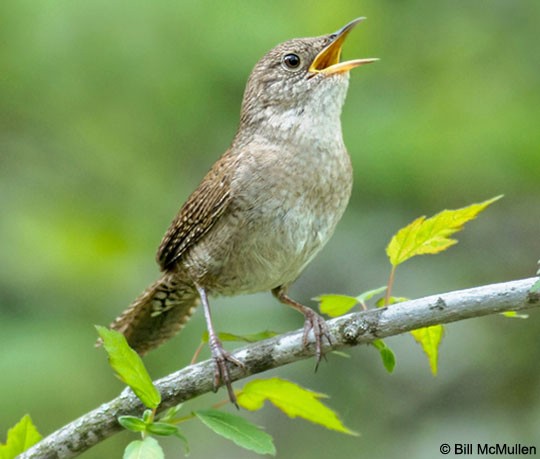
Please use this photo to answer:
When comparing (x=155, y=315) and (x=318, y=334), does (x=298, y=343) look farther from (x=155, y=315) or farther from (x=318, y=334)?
(x=155, y=315)

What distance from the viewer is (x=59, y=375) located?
16.4 ft

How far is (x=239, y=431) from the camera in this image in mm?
2740

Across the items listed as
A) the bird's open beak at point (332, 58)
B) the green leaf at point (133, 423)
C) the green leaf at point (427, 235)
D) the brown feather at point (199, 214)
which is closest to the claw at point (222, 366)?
the green leaf at point (133, 423)

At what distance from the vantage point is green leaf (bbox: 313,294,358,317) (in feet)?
9.76

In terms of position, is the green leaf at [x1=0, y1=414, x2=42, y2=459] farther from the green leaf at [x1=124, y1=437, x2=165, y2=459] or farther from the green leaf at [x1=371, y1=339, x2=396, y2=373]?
the green leaf at [x1=371, y1=339, x2=396, y2=373]

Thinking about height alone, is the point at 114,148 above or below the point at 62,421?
above

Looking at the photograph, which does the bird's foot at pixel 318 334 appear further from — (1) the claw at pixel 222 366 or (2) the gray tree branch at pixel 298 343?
(1) the claw at pixel 222 366

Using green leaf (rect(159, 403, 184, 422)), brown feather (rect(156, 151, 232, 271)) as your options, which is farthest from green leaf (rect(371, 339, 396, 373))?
brown feather (rect(156, 151, 232, 271))

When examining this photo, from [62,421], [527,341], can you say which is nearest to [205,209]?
[62,421]

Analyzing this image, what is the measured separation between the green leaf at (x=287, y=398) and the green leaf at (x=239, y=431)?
0.27 m

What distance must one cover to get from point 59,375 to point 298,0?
2646 mm

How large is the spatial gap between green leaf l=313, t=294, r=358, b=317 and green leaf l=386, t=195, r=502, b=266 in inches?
7.0

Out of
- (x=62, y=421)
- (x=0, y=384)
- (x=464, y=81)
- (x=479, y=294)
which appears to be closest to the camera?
(x=479, y=294)

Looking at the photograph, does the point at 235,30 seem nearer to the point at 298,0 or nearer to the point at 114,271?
the point at 298,0
